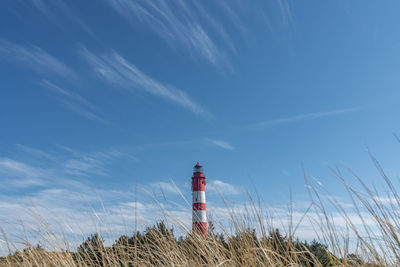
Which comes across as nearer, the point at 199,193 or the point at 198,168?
the point at 199,193

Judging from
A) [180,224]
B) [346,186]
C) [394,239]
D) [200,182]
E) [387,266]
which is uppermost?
[200,182]

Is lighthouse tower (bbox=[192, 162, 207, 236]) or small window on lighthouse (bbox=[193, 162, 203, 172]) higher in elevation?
small window on lighthouse (bbox=[193, 162, 203, 172])

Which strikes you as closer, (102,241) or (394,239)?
(394,239)

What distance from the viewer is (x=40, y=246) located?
4.79 metres

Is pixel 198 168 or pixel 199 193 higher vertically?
pixel 198 168

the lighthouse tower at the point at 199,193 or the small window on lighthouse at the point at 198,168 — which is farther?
the small window on lighthouse at the point at 198,168

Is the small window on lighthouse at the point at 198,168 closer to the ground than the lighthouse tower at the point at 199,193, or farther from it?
farther from it

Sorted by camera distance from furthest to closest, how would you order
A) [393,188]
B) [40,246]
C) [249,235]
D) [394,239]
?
→ [40,246] < [249,235] < [393,188] < [394,239]

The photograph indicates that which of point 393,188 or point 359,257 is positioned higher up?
point 393,188

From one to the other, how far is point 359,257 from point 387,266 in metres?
0.32

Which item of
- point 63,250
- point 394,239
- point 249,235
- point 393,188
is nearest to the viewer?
point 394,239

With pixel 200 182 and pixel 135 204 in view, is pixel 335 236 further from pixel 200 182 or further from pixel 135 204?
pixel 200 182

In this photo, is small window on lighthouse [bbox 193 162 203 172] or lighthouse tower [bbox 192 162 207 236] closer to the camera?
lighthouse tower [bbox 192 162 207 236]

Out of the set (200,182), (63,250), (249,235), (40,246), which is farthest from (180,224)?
(200,182)
